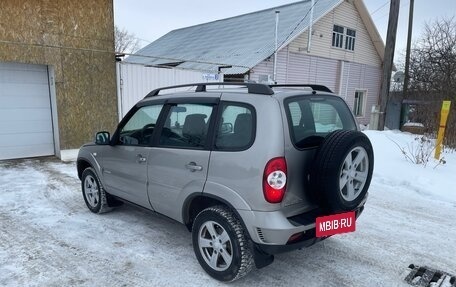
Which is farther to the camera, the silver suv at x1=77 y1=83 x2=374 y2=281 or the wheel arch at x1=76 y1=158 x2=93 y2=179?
the wheel arch at x1=76 y1=158 x2=93 y2=179

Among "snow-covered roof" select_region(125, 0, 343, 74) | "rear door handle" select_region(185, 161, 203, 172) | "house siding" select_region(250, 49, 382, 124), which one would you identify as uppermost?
"snow-covered roof" select_region(125, 0, 343, 74)

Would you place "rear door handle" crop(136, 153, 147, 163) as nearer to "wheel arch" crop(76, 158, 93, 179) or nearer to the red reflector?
"wheel arch" crop(76, 158, 93, 179)

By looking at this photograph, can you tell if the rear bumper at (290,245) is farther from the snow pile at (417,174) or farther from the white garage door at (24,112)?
the white garage door at (24,112)

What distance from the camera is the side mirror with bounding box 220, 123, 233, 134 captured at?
3.19m

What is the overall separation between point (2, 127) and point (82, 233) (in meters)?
5.57

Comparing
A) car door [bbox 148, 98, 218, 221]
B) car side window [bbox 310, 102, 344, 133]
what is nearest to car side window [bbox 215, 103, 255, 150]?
car door [bbox 148, 98, 218, 221]

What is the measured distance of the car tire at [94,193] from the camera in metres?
4.90

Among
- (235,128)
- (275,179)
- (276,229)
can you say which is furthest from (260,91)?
(276,229)

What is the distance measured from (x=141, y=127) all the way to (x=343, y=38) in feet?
64.4

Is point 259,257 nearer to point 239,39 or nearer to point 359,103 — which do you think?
point 239,39

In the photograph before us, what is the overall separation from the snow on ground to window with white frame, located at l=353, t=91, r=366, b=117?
17.8 m

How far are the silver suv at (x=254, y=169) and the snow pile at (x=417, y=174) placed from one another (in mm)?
3379

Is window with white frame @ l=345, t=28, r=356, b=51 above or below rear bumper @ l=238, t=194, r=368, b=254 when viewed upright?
above

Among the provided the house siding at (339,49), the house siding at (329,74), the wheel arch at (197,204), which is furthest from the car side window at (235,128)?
the house siding at (339,49)
